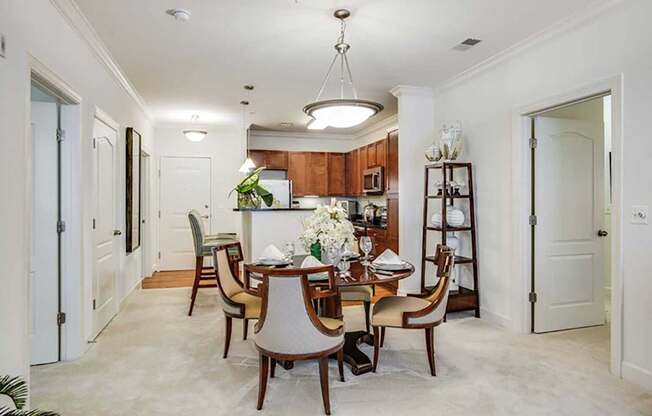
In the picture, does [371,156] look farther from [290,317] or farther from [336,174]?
[290,317]

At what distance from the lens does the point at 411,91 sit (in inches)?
190

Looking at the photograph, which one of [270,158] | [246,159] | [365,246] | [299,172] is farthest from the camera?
[299,172]

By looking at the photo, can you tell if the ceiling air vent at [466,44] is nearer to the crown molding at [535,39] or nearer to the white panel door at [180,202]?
the crown molding at [535,39]

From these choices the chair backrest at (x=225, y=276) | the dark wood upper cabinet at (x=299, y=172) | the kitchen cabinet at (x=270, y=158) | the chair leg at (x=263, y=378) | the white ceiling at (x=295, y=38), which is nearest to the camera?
the chair leg at (x=263, y=378)

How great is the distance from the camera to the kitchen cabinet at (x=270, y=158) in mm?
7219

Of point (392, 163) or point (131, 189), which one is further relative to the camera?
point (392, 163)

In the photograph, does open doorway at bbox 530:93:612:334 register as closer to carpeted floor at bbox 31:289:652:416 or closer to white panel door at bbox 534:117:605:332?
white panel door at bbox 534:117:605:332

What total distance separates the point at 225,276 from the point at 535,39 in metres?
3.23

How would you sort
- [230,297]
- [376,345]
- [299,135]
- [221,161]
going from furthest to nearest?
[299,135] → [221,161] → [230,297] → [376,345]

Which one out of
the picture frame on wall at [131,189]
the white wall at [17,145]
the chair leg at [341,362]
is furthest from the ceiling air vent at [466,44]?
the picture frame on wall at [131,189]

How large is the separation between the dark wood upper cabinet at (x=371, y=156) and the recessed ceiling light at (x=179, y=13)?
3889mm

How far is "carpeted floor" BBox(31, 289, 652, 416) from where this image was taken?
2.39 m

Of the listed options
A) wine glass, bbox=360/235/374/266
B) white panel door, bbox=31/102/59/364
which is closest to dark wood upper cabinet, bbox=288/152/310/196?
wine glass, bbox=360/235/374/266

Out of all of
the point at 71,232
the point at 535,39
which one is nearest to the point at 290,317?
the point at 71,232
